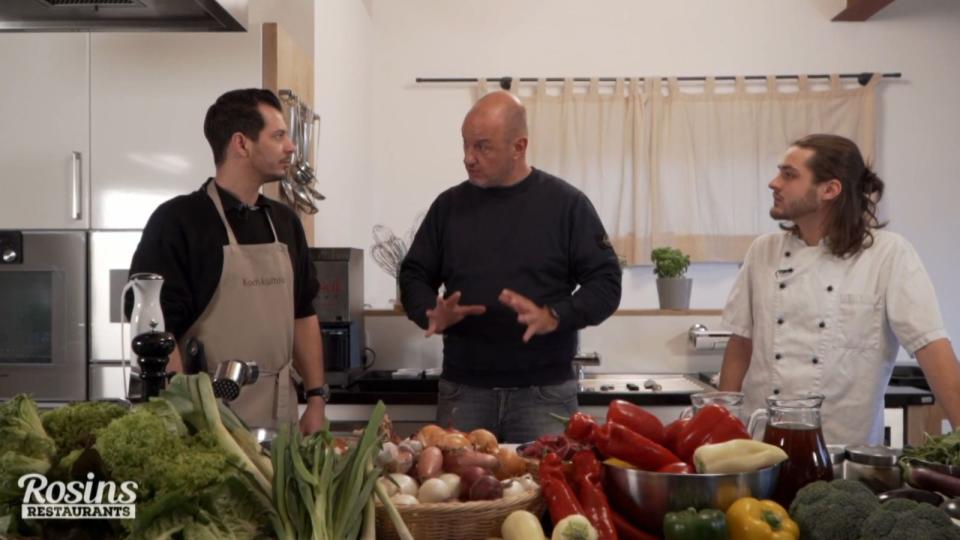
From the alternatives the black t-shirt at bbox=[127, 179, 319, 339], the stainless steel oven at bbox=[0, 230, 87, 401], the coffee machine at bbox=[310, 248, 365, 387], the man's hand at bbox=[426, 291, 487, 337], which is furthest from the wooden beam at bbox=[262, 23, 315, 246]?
the man's hand at bbox=[426, 291, 487, 337]

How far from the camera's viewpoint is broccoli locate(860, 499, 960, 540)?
1.31 meters

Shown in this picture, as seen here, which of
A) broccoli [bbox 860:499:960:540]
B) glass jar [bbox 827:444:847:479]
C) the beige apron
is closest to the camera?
broccoli [bbox 860:499:960:540]

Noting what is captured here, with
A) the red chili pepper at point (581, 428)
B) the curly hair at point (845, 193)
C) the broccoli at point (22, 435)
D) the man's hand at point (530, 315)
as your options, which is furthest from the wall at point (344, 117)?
the broccoli at point (22, 435)

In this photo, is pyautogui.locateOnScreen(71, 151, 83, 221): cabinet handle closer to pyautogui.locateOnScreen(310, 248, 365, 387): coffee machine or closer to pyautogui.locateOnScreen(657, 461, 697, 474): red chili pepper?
pyautogui.locateOnScreen(310, 248, 365, 387): coffee machine

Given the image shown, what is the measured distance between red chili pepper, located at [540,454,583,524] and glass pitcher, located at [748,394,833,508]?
0.40m

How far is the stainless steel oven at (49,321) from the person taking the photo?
11.2 ft

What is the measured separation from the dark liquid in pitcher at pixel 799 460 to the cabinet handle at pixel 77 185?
2.78 meters

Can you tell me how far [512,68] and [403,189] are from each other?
1095mm

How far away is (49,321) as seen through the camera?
3430mm

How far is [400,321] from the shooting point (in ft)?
13.4

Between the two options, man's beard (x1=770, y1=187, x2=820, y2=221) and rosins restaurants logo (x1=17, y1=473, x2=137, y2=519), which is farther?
man's beard (x1=770, y1=187, x2=820, y2=221)

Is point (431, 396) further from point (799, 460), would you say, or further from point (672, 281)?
point (799, 460)

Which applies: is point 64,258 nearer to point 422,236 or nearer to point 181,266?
point 181,266

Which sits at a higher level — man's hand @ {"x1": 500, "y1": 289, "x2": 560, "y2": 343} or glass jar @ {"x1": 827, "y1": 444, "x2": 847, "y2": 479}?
man's hand @ {"x1": 500, "y1": 289, "x2": 560, "y2": 343}
